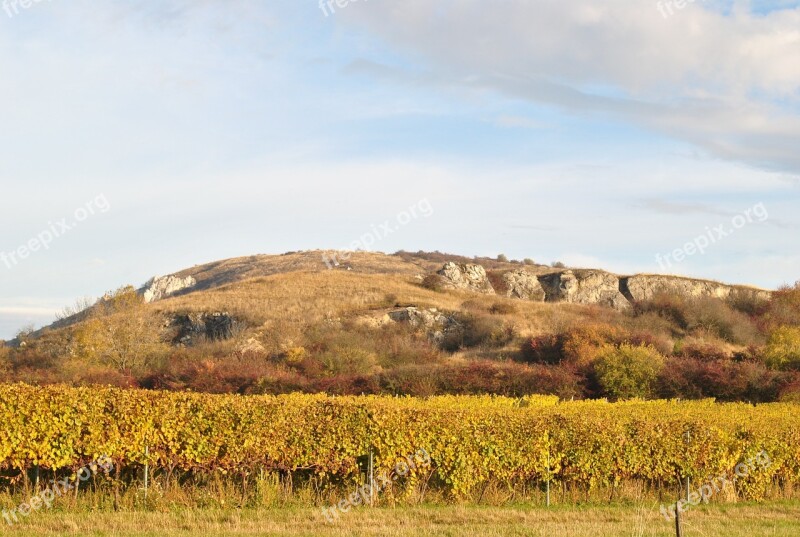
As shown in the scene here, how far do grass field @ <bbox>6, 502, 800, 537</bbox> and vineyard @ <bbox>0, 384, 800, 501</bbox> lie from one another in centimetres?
114

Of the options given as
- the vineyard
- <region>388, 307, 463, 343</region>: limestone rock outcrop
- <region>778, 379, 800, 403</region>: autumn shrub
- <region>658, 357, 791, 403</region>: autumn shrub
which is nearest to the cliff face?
<region>388, 307, 463, 343</region>: limestone rock outcrop

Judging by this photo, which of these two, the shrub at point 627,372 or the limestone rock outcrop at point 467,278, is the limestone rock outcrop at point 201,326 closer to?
the limestone rock outcrop at point 467,278

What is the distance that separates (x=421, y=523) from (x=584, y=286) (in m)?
71.9

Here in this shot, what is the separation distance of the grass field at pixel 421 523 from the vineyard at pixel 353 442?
1.14 m

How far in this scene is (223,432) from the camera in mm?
15656

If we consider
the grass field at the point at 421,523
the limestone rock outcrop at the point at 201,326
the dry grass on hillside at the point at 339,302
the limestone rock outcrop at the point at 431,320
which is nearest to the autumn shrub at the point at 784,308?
the dry grass on hillside at the point at 339,302

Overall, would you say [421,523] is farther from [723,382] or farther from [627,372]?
[723,382]

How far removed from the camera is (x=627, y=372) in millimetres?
35812

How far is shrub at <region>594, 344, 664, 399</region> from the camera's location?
3516 centimetres

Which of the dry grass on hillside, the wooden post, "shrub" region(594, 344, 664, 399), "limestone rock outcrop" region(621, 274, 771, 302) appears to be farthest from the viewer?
"limestone rock outcrop" region(621, 274, 771, 302)

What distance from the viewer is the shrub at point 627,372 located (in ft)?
115

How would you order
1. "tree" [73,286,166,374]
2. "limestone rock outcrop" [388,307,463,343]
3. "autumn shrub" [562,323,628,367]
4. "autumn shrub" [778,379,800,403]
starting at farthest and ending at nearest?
A: "limestone rock outcrop" [388,307,463,343] → "tree" [73,286,166,374] → "autumn shrub" [562,323,628,367] → "autumn shrub" [778,379,800,403]

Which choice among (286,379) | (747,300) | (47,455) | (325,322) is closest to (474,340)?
(325,322)

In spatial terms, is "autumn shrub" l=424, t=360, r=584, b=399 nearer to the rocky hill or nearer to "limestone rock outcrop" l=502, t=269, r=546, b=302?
the rocky hill
